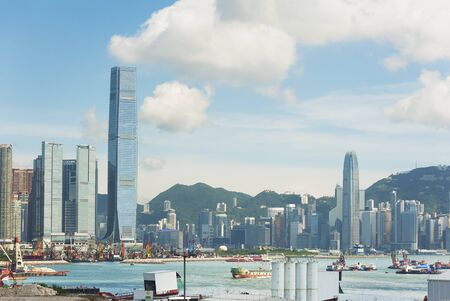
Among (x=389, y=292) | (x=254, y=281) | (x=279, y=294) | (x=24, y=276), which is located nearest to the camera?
(x=279, y=294)

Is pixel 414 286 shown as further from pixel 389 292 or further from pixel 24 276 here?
pixel 24 276

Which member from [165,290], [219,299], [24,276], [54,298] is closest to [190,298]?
[165,290]

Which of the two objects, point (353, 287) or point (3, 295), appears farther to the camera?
point (353, 287)

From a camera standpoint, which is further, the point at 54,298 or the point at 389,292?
the point at 389,292

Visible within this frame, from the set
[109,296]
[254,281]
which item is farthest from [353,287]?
[109,296]

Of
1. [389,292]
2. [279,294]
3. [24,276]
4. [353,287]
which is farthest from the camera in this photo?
[24,276]

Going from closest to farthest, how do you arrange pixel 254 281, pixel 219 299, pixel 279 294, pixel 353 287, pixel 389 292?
pixel 219 299, pixel 279 294, pixel 389 292, pixel 353 287, pixel 254 281

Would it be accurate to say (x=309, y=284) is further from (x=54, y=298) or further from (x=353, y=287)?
(x=353, y=287)

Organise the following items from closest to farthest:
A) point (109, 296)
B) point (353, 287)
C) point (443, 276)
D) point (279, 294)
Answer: point (443, 276) → point (279, 294) → point (109, 296) → point (353, 287)
